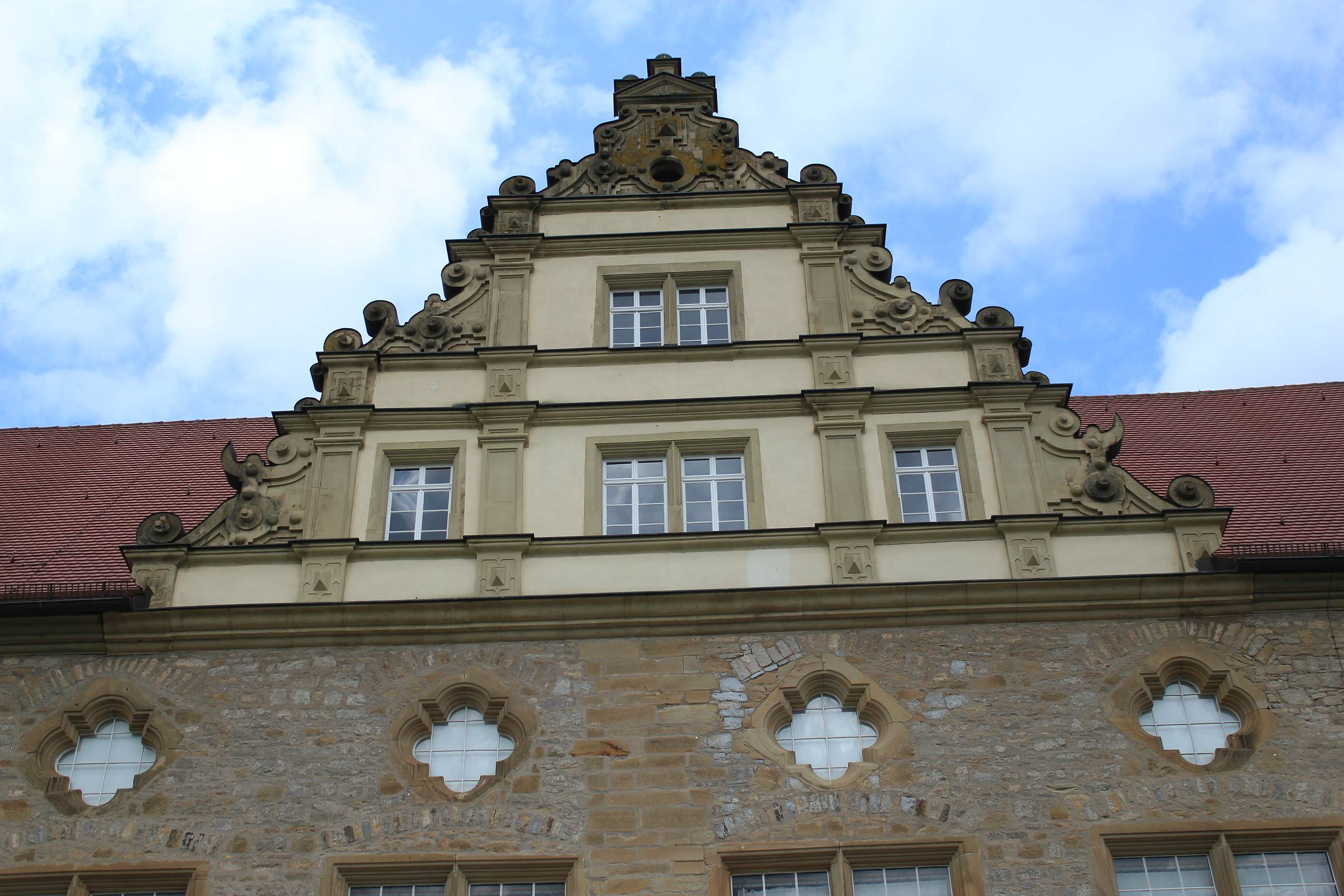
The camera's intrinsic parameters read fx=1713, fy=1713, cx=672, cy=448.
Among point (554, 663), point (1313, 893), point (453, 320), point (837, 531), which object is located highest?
point (453, 320)

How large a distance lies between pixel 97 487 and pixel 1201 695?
9.74 meters

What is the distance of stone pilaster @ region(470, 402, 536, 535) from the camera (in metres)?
12.1

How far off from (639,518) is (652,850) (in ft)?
8.81

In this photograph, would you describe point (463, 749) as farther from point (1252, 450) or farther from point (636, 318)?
point (1252, 450)

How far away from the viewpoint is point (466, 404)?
1287 centimetres

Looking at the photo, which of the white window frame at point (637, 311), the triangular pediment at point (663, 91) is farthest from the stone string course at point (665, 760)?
the triangular pediment at point (663, 91)

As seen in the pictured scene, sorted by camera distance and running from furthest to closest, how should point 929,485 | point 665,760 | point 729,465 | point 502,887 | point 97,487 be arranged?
point 97,487 < point 729,465 < point 929,485 < point 665,760 < point 502,887

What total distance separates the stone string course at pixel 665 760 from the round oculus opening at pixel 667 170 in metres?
5.09

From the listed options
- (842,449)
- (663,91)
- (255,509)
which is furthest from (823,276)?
(255,509)

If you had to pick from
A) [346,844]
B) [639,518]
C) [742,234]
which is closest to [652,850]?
[346,844]

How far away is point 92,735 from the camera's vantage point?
37.0 ft

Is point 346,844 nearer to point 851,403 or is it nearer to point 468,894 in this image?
point 468,894

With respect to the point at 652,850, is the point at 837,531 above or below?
above

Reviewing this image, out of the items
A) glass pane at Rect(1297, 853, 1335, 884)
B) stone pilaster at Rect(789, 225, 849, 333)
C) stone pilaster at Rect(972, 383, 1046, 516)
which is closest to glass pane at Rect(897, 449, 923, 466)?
stone pilaster at Rect(972, 383, 1046, 516)
